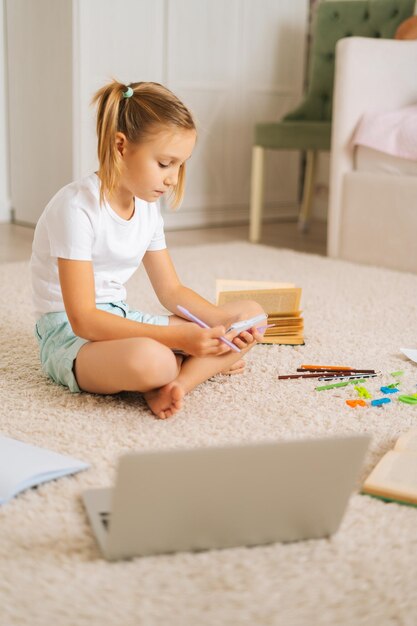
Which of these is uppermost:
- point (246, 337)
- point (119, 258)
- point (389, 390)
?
point (119, 258)

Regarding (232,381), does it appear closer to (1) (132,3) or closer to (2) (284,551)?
(2) (284,551)

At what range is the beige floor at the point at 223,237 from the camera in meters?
2.75

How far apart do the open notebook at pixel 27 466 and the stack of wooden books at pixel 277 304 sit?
0.66 m

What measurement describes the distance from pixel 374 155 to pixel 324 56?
94 cm

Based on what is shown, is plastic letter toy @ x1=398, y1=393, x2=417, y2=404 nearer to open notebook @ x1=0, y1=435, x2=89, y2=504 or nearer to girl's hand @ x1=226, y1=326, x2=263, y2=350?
girl's hand @ x1=226, y1=326, x2=263, y2=350

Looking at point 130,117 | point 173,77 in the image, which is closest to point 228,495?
point 130,117

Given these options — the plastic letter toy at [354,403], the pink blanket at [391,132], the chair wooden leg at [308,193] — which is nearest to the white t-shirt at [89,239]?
the plastic letter toy at [354,403]

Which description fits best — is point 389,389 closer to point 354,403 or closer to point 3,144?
point 354,403

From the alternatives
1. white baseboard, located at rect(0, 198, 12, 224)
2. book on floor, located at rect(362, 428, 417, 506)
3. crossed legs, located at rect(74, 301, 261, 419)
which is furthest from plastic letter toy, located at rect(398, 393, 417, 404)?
white baseboard, located at rect(0, 198, 12, 224)

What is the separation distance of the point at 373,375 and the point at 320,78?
211 centimetres

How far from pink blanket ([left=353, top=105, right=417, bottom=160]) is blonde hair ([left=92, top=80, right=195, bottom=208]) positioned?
51.8 inches

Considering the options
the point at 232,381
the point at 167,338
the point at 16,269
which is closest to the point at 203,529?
the point at 167,338

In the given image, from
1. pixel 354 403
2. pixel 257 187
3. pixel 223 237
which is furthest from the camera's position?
pixel 223 237

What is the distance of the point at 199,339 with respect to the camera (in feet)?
3.87
